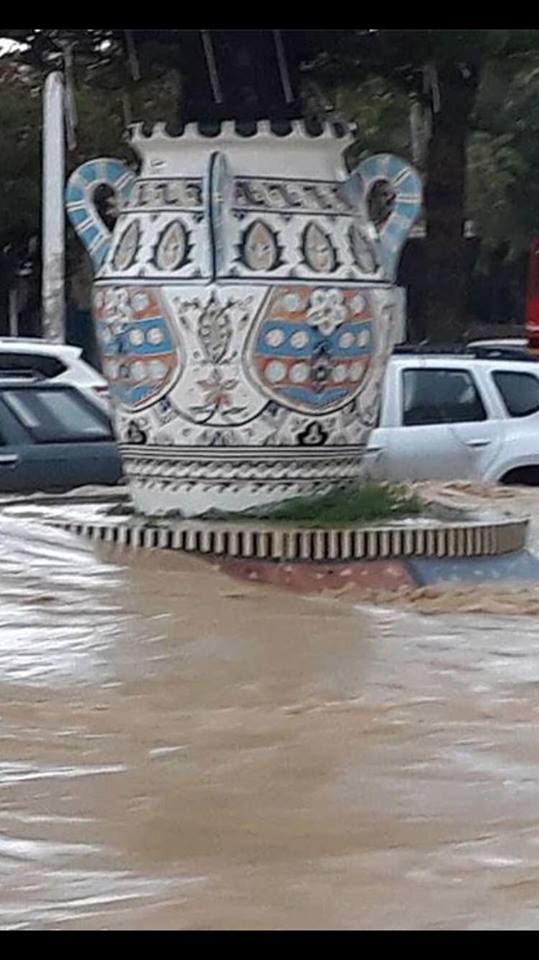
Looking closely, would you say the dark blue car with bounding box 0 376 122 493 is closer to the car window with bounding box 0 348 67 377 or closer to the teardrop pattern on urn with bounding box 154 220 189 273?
the car window with bounding box 0 348 67 377

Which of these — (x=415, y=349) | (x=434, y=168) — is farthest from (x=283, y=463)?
(x=434, y=168)

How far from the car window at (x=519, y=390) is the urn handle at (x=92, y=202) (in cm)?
611

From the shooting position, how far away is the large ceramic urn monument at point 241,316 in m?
9.50

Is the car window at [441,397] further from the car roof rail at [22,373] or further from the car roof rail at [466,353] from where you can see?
the car roof rail at [22,373]

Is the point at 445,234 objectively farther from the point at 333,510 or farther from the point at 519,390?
the point at 333,510

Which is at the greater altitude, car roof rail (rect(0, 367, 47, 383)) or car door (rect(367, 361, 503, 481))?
car roof rail (rect(0, 367, 47, 383))

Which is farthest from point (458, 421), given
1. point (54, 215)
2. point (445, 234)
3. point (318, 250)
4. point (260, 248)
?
point (54, 215)

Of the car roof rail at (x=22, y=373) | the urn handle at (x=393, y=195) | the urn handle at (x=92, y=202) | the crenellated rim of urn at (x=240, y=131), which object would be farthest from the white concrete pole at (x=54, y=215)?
the crenellated rim of urn at (x=240, y=131)

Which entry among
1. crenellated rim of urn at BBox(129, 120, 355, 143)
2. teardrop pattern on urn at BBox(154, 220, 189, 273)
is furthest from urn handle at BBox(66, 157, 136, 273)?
teardrop pattern on urn at BBox(154, 220, 189, 273)

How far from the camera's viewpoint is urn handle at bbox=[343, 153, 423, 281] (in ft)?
32.8

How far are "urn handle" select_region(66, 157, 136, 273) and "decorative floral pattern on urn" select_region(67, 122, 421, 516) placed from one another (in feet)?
0.53

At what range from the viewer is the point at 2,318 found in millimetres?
39281

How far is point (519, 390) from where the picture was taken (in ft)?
52.0
